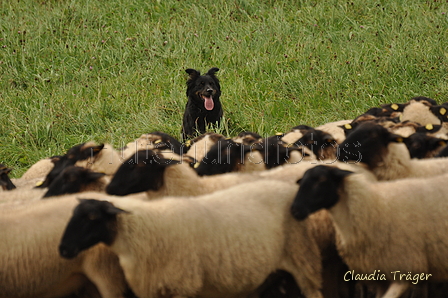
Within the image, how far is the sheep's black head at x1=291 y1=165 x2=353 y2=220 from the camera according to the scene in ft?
13.9

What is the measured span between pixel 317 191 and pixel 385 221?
0.58m

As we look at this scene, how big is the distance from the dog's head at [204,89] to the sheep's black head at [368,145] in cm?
569

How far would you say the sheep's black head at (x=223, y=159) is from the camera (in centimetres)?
563

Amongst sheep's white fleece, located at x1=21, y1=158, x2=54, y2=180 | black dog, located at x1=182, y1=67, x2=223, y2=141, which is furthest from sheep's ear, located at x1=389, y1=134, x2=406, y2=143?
black dog, located at x1=182, y1=67, x2=223, y2=141

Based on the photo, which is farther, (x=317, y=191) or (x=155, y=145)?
(x=155, y=145)

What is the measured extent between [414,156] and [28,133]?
727 cm

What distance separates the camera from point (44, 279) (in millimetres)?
4215

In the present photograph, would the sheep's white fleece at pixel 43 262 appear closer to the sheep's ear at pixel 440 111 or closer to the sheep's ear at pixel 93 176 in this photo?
the sheep's ear at pixel 93 176

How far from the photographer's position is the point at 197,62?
13.7 meters

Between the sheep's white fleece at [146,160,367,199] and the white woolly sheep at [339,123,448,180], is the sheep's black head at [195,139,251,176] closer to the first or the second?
the sheep's white fleece at [146,160,367,199]

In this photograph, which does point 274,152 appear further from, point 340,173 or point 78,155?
point 78,155

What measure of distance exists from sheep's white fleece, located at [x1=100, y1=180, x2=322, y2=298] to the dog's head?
647 centimetres

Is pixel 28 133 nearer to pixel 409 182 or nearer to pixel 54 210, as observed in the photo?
pixel 54 210

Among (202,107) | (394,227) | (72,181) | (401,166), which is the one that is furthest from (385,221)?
(202,107)
